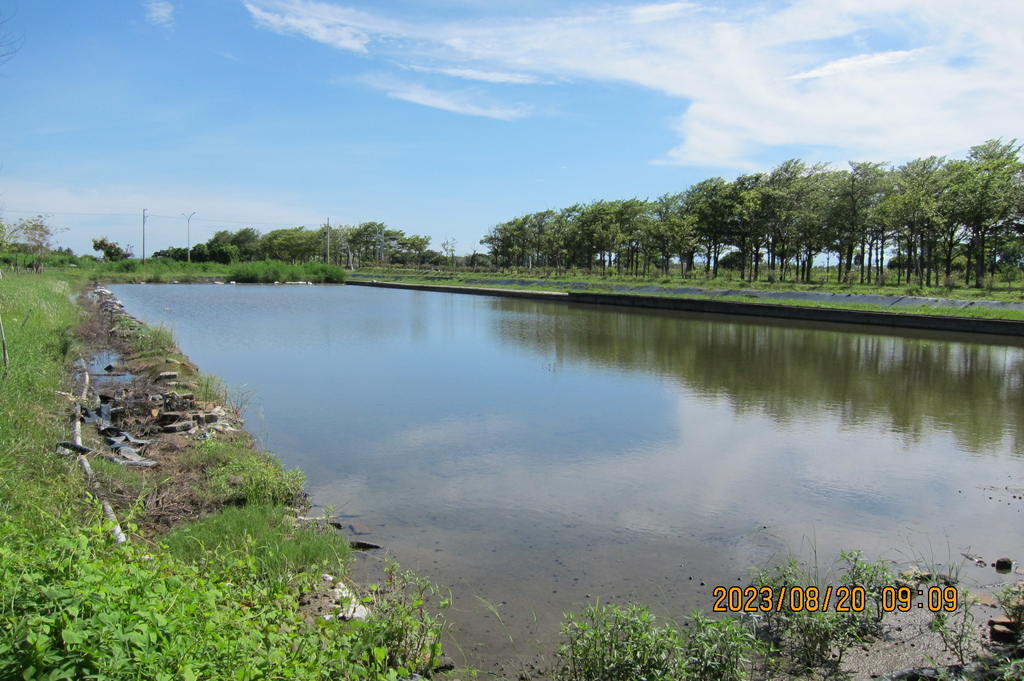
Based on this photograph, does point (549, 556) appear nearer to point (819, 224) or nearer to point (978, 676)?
point (978, 676)

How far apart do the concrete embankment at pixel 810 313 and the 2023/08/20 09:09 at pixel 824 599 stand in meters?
18.6

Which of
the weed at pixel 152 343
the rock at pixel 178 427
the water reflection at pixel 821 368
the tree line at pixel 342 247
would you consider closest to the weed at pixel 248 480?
the rock at pixel 178 427

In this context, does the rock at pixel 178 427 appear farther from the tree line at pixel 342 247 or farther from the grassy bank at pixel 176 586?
the tree line at pixel 342 247

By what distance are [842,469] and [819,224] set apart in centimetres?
3181

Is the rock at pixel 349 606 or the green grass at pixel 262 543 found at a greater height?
the green grass at pixel 262 543

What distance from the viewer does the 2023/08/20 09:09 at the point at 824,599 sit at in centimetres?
361

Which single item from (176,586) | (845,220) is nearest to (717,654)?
(176,586)

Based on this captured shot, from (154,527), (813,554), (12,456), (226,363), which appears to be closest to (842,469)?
(813,554)

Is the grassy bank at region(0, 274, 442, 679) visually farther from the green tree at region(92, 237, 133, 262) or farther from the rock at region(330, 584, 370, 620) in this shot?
the green tree at region(92, 237, 133, 262)

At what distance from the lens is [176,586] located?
2564 millimetres

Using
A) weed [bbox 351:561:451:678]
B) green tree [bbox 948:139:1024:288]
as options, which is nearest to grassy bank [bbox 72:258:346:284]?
green tree [bbox 948:139:1024:288]

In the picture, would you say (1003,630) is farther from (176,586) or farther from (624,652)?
(176,586)

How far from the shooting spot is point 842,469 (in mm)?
6742

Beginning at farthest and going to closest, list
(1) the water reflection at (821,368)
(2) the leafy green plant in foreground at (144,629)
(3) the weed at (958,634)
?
1. (1) the water reflection at (821,368)
2. (3) the weed at (958,634)
3. (2) the leafy green plant in foreground at (144,629)
